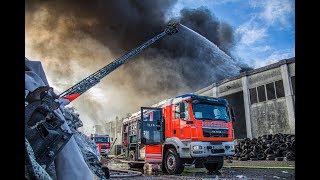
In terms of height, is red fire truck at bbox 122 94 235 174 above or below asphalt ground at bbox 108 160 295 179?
above

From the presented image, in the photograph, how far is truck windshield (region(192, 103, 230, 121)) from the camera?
9.23 meters

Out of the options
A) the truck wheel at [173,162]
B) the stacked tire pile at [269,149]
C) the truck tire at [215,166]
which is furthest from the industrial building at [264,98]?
the truck wheel at [173,162]

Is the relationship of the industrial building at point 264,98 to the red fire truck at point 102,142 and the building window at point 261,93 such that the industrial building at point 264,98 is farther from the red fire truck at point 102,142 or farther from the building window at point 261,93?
the red fire truck at point 102,142

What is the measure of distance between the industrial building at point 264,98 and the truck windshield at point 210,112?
741 cm

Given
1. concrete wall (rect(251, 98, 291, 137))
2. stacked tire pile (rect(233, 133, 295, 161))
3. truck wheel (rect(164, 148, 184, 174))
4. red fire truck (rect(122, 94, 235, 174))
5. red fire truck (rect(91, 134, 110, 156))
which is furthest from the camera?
red fire truck (rect(91, 134, 110, 156))

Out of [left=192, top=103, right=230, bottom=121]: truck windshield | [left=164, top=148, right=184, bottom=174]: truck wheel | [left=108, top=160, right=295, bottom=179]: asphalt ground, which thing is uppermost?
[left=192, top=103, right=230, bottom=121]: truck windshield

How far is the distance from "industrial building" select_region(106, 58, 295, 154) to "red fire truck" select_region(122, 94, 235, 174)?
732 cm

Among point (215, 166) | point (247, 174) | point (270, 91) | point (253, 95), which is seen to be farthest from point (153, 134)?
point (253, 95)

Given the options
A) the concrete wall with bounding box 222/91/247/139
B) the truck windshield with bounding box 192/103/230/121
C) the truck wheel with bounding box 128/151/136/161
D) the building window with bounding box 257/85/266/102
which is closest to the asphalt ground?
the truck windshield with bounding box 192/103/230/121

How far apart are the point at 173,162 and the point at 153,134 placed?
1.53 m

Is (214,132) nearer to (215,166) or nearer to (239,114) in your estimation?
(215,166)

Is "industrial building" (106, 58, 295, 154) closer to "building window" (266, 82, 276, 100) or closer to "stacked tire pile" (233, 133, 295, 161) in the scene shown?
"building window" (266, 82, 276, 100)

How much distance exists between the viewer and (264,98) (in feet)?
56.7
